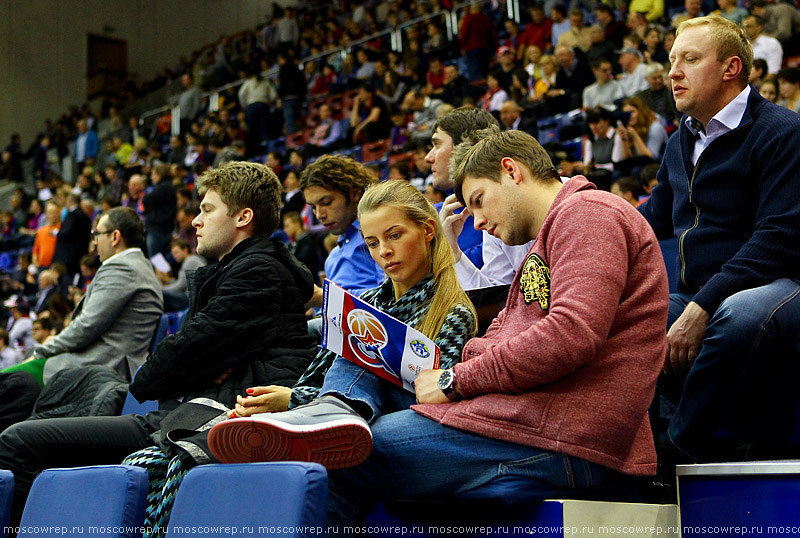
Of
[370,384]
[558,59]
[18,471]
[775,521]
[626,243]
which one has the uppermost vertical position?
[558,59]

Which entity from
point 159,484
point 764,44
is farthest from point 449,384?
point 764,44

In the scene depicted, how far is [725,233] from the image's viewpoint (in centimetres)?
199

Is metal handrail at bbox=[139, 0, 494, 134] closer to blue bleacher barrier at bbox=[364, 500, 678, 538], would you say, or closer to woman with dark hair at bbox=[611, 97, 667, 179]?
woman with dark hair at bbox=[611, 97, 667, 179]

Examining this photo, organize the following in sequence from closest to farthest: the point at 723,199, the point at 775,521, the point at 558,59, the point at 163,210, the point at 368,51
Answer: the point at 775,521, the point at 723,199, the point at 558,59, the point at 163,210, the point at 368,51

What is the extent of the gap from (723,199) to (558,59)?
5.46 m

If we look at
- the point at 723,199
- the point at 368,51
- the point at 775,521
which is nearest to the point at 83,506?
the point at 775,521

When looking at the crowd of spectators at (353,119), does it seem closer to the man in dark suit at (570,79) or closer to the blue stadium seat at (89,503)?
the man in dark suit at (570,79)

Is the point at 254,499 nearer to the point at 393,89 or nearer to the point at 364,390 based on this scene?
the point at 364,390

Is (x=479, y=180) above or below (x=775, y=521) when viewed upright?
above

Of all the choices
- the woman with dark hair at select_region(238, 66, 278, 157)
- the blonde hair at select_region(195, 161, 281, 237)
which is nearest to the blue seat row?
the blonde hair at select_region(195, 161, 281, 237)

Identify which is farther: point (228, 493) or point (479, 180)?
point (479, 180)

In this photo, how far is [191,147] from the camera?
35.6 feet

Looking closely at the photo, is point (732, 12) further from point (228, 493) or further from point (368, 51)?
point (228, 493)

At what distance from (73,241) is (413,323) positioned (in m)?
7.12
